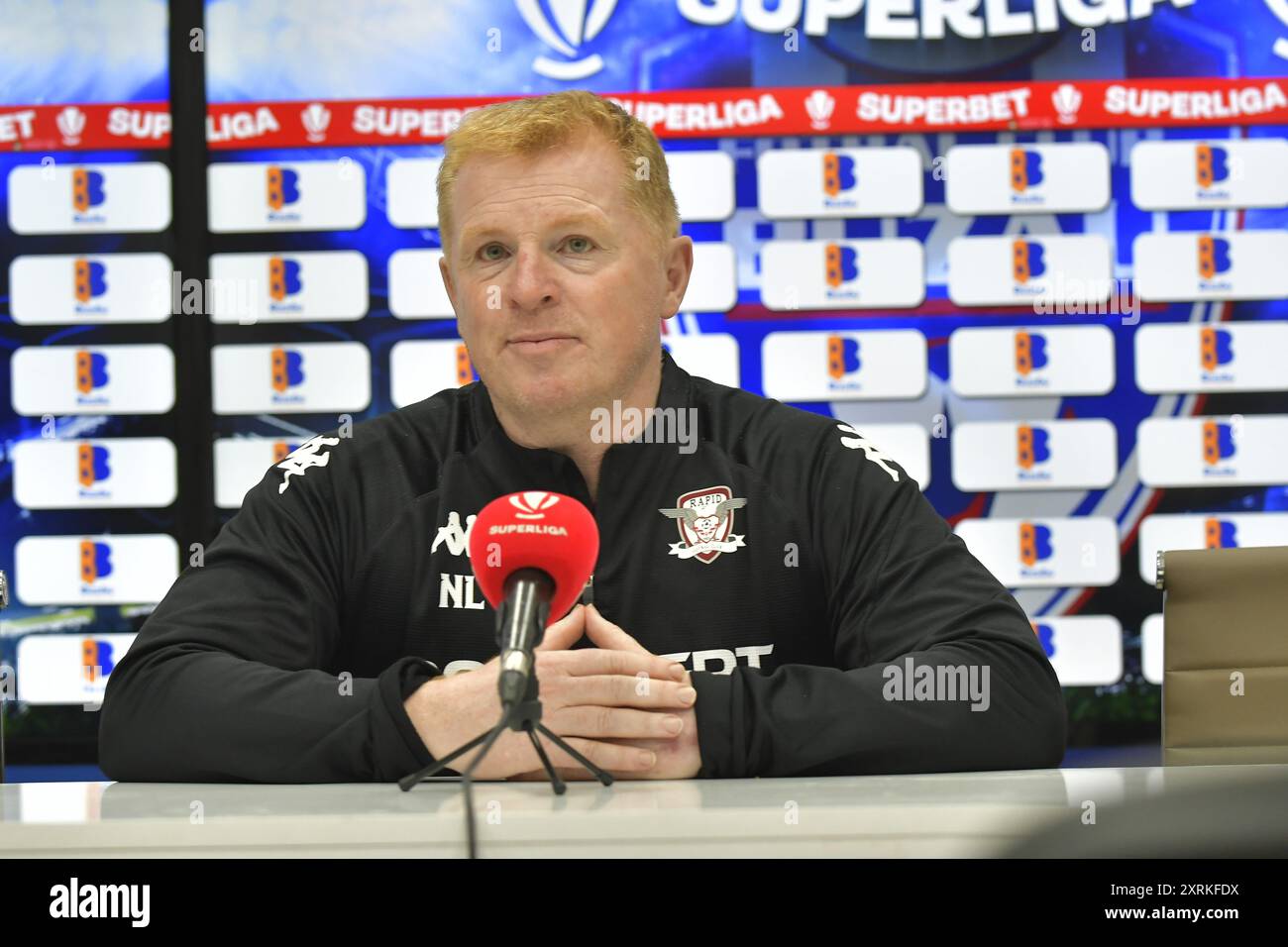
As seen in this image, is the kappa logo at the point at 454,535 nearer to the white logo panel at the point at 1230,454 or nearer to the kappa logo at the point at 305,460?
the kappa logo at the point at 305,460

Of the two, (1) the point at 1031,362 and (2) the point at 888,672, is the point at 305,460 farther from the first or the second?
(1) the point at 1031,362

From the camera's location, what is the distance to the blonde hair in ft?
5.24

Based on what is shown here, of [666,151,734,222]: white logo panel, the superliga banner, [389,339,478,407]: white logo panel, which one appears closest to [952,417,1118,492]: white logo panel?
the superliga banner

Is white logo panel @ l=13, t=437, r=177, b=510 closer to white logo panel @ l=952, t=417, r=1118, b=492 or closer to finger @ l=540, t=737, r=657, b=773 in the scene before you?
white logo panel @ l=952, t=417, r=1118, b=492

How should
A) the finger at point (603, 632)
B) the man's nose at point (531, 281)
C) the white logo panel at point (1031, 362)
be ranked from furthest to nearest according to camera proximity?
the white logo panel at point (1031, 362), the man's nose at point (531, 281), the finger at point (603, 632)

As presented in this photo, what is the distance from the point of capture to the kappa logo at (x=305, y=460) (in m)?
1.63

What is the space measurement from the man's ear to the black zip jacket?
98 millimetres

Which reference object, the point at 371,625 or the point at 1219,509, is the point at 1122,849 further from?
the point at 1219,509

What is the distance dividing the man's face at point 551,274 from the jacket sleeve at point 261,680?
30cm

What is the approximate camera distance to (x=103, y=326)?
312 cm

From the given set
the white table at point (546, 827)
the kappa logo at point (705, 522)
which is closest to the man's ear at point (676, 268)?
the kappa logo at point (705, 522)

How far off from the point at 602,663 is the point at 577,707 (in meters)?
0.05
